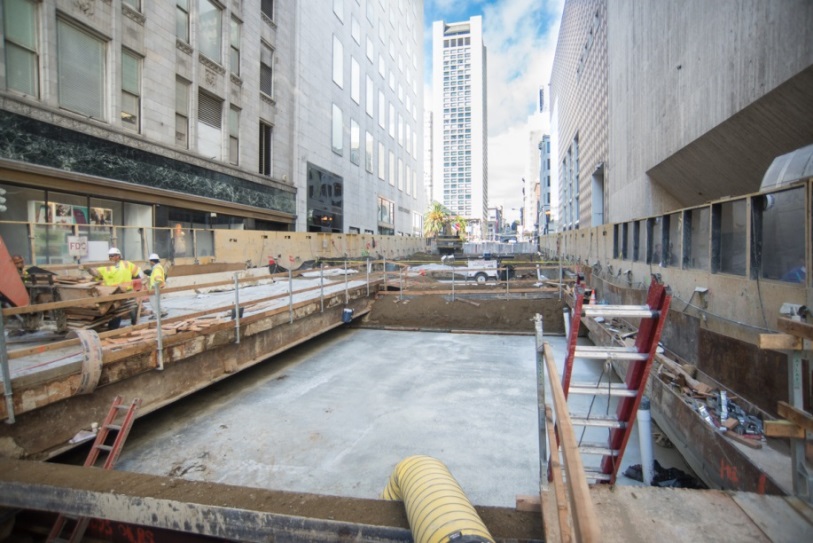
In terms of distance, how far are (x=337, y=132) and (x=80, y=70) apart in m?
22.5

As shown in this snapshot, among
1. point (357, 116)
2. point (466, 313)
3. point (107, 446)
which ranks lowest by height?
point (107, 446)

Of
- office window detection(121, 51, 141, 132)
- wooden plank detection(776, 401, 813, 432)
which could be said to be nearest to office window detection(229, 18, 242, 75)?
office window detection(121, 51, 141, 132)

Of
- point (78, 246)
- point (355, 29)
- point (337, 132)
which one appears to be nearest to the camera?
point (78, 246)

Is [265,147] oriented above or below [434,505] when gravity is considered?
above

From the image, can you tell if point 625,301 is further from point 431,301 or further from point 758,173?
point 431,301

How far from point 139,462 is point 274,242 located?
17530 mm

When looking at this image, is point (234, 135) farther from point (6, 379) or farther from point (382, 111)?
point (382, 111)

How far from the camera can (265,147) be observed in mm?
26766

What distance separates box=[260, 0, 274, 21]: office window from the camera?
1046 inches

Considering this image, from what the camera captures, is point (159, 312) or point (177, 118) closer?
point (159, 312)

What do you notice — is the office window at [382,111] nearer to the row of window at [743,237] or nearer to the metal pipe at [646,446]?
the row of window at [743,237]

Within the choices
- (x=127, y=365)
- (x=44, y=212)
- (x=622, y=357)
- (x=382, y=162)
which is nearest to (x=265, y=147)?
(x=44, y=212)

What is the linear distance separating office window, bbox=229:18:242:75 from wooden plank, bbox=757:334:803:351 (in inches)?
1035

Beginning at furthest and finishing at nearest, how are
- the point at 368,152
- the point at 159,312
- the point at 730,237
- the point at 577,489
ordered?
the point at 368,152
the point at 730,237
the point at 159,312
the point at 577,489
